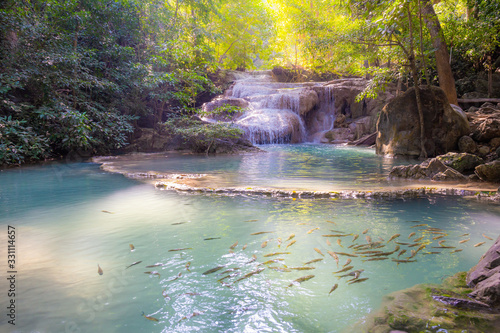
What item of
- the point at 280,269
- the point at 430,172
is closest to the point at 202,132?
the point at 430,172

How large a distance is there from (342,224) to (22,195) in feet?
17.7

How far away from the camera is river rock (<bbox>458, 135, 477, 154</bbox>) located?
9094mm

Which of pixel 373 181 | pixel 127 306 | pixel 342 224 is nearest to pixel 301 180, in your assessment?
pixel 373 181

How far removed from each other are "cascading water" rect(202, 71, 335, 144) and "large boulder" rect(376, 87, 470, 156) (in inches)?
305

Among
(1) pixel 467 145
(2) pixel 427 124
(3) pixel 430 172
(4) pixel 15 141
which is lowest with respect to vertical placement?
(3) pixel 430 172

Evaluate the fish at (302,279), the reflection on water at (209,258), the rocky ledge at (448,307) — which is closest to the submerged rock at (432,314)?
the rocky ledge at (448,307)

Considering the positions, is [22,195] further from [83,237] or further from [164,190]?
[83,237]

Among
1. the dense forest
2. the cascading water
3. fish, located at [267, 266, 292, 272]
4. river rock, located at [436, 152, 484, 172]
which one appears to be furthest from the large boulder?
fish, located at [267, 266, 292, 272]

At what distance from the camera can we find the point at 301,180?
615 centimetres

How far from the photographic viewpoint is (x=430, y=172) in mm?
6082

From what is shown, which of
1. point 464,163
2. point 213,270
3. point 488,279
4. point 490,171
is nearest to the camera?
point 488,279

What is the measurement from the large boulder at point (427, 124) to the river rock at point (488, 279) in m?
8.78

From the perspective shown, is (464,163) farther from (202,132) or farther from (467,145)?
(202,132)

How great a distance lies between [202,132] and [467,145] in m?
8.98
